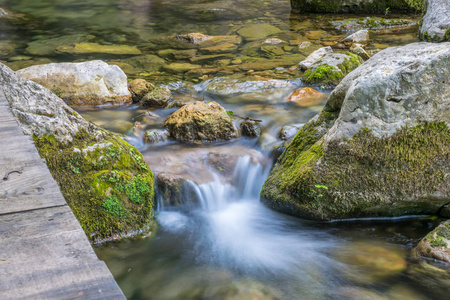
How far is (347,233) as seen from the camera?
4656 millimetres

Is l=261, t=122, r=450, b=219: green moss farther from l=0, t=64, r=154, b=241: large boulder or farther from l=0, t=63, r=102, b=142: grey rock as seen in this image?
l=0, t=63, r=102, b=142: grey rock

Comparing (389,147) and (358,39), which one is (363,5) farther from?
(389,147)

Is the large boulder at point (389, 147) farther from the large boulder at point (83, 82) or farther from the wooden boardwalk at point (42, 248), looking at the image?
the large boulder at point (83, 82)

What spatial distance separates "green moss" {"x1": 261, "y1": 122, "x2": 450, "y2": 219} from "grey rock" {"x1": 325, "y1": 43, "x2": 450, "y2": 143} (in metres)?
0.10

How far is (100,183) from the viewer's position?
4.33 metres


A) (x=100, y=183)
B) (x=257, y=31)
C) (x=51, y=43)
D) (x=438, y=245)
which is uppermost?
(x=257, y=31)

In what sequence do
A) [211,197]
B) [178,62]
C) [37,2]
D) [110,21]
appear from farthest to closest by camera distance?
[37,2] → [110,21] → [178,62] → [211,197]

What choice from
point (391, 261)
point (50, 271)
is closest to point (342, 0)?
point (391, 261)

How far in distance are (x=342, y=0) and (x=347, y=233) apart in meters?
13.6

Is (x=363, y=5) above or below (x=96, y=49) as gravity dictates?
above

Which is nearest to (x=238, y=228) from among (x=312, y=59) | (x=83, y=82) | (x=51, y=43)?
(x=83, y=82)

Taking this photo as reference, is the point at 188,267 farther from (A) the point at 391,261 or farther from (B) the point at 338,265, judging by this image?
(A) the point at 391,261

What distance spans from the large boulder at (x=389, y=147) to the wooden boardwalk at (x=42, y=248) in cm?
319

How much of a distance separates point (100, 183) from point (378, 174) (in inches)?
115
